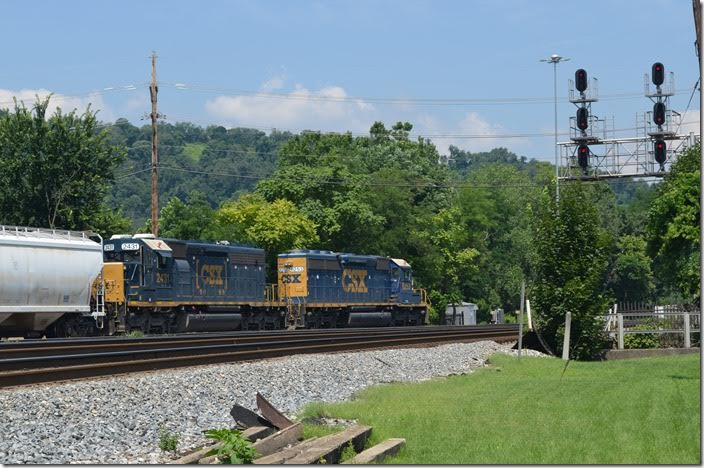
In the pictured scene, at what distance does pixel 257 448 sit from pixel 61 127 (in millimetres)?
48249

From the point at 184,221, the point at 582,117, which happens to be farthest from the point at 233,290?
the point at 184,221

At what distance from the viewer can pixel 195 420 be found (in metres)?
15.0

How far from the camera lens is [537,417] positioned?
1564 cm

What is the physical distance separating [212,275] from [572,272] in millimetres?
16082

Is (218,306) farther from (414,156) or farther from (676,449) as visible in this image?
(414,156)

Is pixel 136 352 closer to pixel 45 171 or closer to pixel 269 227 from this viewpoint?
pixel 45 171

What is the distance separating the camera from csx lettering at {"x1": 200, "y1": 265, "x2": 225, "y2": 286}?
43875mm

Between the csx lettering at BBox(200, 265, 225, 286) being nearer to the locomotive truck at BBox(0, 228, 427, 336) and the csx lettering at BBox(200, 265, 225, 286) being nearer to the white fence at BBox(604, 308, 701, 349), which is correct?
the locomotive truck at BBox(0, 228, 427, 336)

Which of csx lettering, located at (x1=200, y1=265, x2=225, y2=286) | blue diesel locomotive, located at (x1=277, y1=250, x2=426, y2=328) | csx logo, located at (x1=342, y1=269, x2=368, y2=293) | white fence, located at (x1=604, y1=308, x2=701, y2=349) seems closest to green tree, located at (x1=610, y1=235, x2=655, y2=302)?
blue diesel locomotive, located at (x1=277, y1=250, x2=426, y2=328)

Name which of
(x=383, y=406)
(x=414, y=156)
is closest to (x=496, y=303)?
(x=414, y=156)

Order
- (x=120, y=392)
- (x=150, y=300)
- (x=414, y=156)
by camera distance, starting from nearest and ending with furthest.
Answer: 1. (x=120, y=392)
2. (x=150, y=300)
3. (x=414, y=156)

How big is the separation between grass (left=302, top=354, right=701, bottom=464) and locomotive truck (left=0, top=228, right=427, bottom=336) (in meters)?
15.3

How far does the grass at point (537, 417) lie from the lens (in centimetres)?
1226

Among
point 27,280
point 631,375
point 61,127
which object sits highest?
point 61,127
